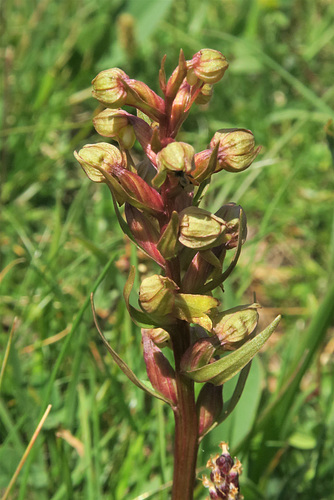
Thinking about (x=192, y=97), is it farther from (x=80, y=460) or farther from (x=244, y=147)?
(x=80, y=460)

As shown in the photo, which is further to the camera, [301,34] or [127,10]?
[301,34]

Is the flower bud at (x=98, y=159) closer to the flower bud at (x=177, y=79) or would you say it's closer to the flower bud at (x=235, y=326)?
the flower bud at (x=177, y=79)

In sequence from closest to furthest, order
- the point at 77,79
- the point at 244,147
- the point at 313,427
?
the point at 244,147 → the point at 313,427 → the point at 77,79

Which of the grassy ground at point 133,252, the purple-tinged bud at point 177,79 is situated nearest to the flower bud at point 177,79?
the purple-tinged bud at point 177,79

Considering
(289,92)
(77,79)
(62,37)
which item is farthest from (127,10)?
(289,92)

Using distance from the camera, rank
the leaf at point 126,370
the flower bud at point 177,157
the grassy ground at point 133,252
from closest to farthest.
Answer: the flower bud at point 177,157, the leaf at point 126,370, the grassy ground at point 133,252

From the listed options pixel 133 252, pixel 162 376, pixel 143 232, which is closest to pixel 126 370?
pixel 162 376
